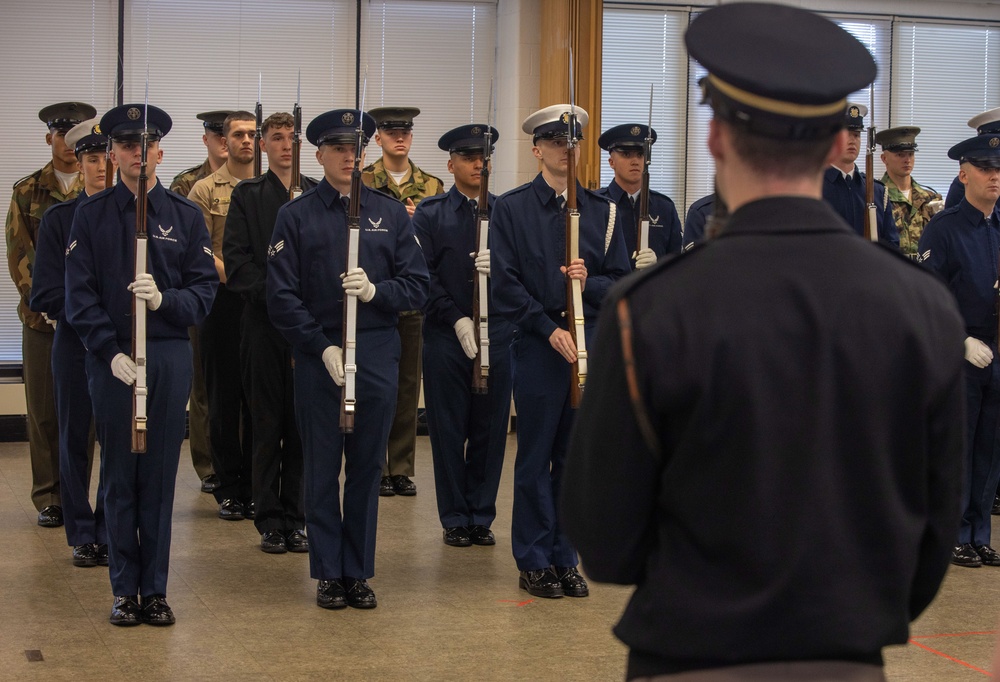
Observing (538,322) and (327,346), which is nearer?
(327,346)

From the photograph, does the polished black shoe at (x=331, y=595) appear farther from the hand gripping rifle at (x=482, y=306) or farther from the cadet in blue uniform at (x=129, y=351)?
the hand gripping rifle at (x=482, y=306)

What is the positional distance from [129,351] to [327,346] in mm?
602

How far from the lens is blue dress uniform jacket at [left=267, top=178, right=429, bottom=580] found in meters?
4.04

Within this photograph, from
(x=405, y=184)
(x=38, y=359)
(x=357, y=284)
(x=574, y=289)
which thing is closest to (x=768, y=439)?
(x=357, y=284)

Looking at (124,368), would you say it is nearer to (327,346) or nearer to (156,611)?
(327,346)

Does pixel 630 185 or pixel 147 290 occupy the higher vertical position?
pixel 630 185

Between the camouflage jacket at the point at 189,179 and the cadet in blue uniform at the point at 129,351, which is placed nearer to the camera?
the cadet in blue uniform at the point at 129,351

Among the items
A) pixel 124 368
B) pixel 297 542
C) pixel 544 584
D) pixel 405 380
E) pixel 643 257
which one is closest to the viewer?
pixel 124 368

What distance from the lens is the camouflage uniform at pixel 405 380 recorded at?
241 inches

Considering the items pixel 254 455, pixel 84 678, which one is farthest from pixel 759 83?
pixel 254 455

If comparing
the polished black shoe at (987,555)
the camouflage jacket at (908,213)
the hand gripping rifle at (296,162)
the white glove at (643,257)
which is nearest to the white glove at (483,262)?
the white glove at (643,257)

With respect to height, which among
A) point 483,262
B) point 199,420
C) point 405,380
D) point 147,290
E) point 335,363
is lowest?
point 199,420

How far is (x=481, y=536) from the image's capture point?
5.12 metres

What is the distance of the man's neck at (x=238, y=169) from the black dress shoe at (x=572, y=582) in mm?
2587
